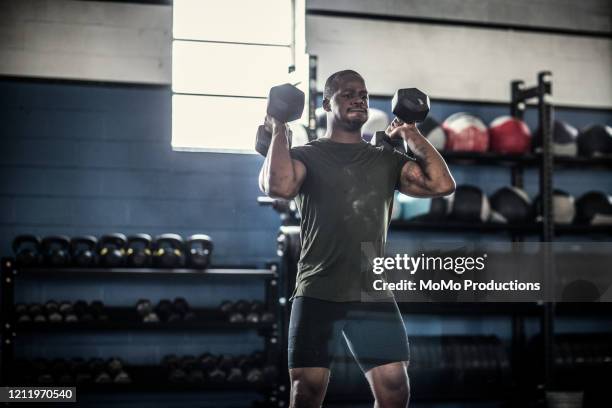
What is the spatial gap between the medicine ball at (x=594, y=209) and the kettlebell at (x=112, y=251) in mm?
3087

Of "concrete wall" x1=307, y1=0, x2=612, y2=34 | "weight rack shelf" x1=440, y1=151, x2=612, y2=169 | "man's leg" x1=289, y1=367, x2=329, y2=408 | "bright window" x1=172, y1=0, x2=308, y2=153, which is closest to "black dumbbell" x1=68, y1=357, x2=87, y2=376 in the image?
"bright window" x1=172, y1=0, x2=308, y2=153

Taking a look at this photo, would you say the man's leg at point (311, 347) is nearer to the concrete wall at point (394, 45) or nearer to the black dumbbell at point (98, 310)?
the black dumbbell at point (98, 310)

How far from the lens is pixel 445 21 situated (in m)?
5.72

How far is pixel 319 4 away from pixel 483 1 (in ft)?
4.17

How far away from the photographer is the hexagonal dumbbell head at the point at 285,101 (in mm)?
2553

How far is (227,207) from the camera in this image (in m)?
5.20

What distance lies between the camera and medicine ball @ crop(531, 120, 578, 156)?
5281 millimetres

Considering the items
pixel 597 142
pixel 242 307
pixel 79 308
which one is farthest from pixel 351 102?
pixel 597 142

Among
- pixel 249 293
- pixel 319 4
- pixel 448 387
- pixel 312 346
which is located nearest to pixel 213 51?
pixel 319 4

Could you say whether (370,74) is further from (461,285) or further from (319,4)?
(461,285)

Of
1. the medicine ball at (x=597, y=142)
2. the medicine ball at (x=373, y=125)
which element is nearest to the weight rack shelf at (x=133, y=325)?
the medicine ball at (x=373, y=125)

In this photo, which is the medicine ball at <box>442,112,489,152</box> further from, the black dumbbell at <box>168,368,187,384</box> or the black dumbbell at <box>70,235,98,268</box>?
the black dumbbell at <box>70,235,98,268</box>

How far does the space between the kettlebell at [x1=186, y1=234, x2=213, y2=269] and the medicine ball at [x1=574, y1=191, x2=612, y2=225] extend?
2.57 metres

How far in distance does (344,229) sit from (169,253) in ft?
7.77
